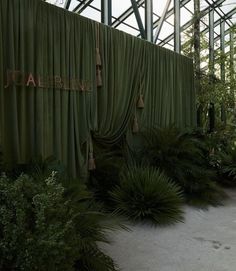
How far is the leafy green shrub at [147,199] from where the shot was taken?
12.0 feet

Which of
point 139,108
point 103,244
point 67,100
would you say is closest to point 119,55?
point 139,108

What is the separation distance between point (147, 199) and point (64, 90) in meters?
1.40

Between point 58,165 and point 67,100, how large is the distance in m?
0.80

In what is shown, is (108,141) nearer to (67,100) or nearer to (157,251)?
(67,100)

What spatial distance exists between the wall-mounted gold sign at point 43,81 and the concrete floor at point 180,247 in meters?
1.54

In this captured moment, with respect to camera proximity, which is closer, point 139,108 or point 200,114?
point 139,108

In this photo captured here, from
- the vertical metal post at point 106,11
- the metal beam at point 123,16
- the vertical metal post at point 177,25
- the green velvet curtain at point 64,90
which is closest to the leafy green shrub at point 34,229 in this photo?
the green velvet curtain at point 64,90

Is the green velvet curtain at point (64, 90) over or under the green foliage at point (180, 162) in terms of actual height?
over

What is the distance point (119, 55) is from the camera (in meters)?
4.57

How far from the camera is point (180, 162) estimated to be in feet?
15.6

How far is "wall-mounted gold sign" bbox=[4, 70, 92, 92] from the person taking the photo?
312cm

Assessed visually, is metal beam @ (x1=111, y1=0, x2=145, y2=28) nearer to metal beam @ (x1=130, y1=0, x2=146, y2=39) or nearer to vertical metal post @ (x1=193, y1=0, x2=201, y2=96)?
metal beam @ (x1=130, y1=0, x2=146, y2=39)

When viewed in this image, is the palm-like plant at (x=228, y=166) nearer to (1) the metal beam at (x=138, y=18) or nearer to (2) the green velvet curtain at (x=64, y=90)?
(2) the green velvet curtain at (x=64, y=90)

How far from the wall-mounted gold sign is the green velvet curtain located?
0.10 ft
